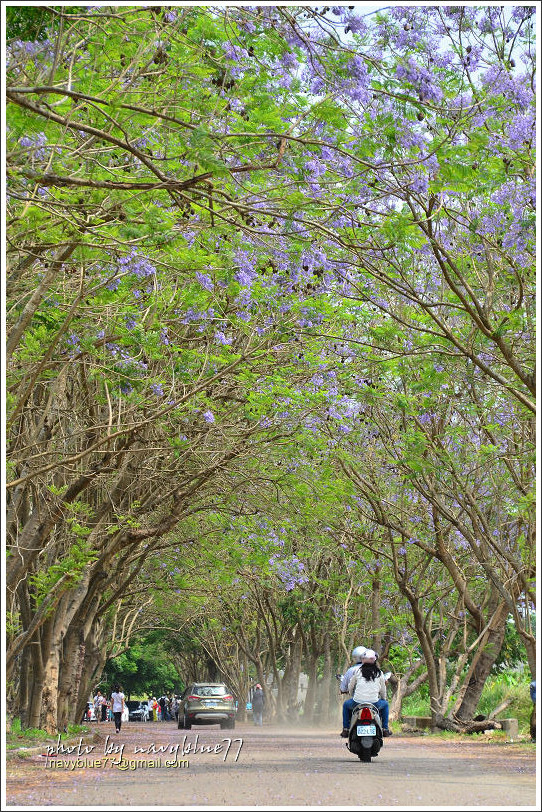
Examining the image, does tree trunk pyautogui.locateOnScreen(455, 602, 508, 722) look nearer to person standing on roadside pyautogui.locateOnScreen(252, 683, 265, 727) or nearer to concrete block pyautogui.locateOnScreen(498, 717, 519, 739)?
concrete block pyautogui.locateOnScreen(498, 717, 519, 739)

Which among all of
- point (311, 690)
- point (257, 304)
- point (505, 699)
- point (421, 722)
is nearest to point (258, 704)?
point (311, 690)

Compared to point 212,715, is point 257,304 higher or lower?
higher

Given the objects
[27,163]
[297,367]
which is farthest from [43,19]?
[297,367]

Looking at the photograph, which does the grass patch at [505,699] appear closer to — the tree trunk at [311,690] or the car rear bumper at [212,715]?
the tree trunk at [311,690]

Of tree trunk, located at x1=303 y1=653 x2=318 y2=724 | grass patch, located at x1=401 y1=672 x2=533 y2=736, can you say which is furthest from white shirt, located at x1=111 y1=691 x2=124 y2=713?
tree trunk, located at x1=303 y1=653 x2=318 y2=724

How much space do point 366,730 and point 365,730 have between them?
0.01 m

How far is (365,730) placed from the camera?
13195mm

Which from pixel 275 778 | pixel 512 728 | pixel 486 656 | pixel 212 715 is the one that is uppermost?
pixel 486 656

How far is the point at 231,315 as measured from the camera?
538 inches

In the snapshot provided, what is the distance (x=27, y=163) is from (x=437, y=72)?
14.0ft

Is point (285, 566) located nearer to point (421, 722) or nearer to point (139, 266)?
point (421, 722)

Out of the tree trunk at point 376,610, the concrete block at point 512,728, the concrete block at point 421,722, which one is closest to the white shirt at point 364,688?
the concrete block at point 512,728

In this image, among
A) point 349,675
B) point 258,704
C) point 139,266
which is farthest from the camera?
point 258,704

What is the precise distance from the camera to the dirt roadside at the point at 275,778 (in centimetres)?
916
